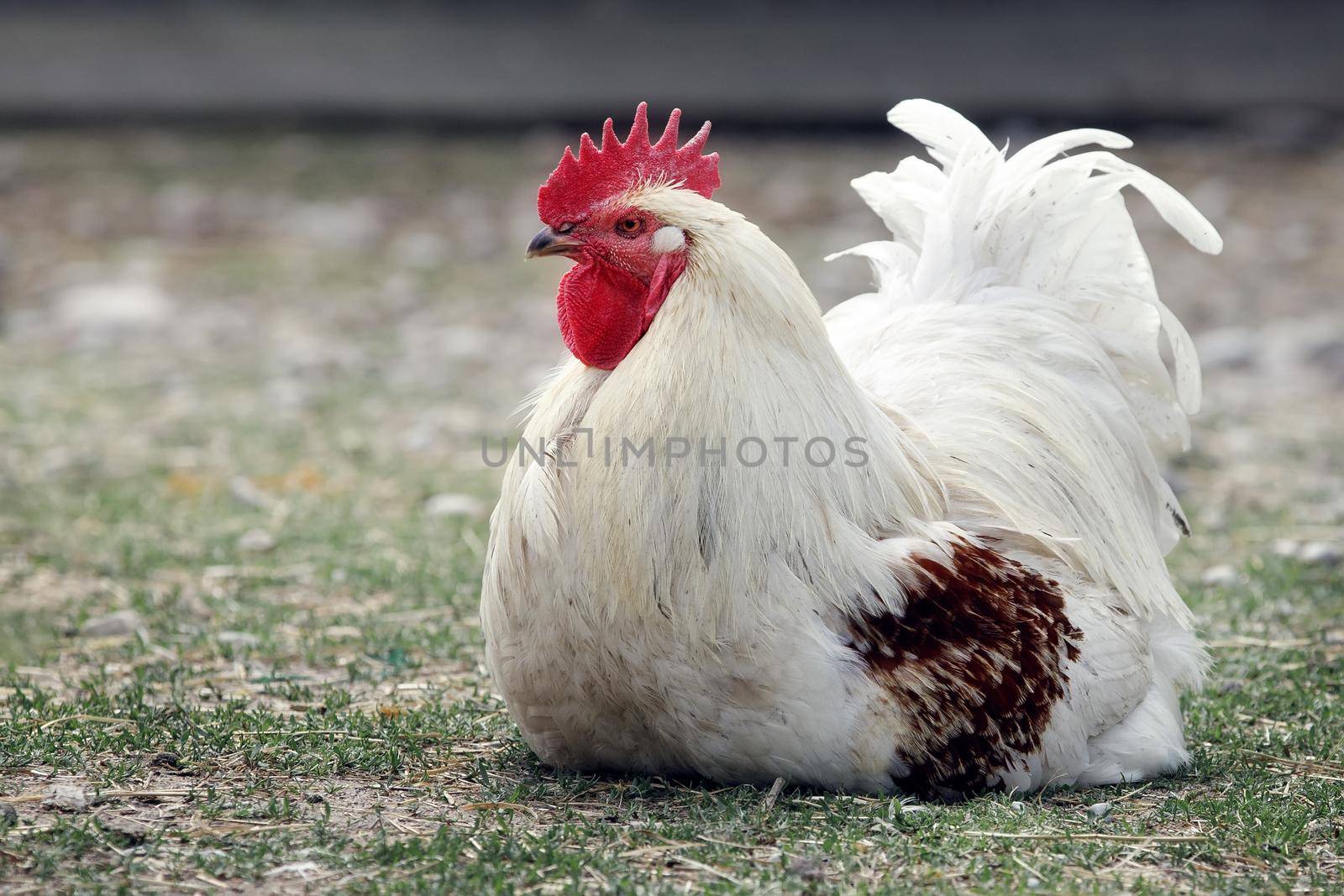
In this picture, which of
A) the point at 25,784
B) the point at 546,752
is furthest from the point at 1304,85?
the point at 25,784

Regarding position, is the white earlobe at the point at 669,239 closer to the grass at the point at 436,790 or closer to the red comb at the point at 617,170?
the red comb at the point at 617,170

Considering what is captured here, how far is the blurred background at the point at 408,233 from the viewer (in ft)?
23.9

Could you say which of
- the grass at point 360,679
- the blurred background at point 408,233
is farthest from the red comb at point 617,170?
the blurred background at point 408,233

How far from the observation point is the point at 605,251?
4.09 m

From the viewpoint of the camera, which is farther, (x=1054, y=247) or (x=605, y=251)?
(x=1054, y=247)

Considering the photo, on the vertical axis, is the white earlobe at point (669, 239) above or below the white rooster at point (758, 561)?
above

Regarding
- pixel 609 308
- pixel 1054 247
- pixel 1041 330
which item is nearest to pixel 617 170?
pixel 609 308

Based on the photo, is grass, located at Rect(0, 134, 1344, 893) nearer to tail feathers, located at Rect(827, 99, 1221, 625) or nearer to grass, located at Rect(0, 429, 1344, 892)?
grass, located at Rect(0, 429, 1344, 892)

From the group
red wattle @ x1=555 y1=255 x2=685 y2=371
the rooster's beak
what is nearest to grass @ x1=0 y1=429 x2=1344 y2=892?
red wattle @ x1=555 y1=255 x2=685 y2=371

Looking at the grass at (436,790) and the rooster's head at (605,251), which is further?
the rooster's head at (605,251)

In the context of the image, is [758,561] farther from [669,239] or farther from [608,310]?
[669,239]

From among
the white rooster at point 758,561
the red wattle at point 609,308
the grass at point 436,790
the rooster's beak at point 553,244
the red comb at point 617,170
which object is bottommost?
the grass at point 436,790

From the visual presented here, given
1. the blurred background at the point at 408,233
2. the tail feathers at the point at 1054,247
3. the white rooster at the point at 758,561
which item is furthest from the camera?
the blurred background at the point at 408,233

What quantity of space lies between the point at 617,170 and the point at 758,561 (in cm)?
123
